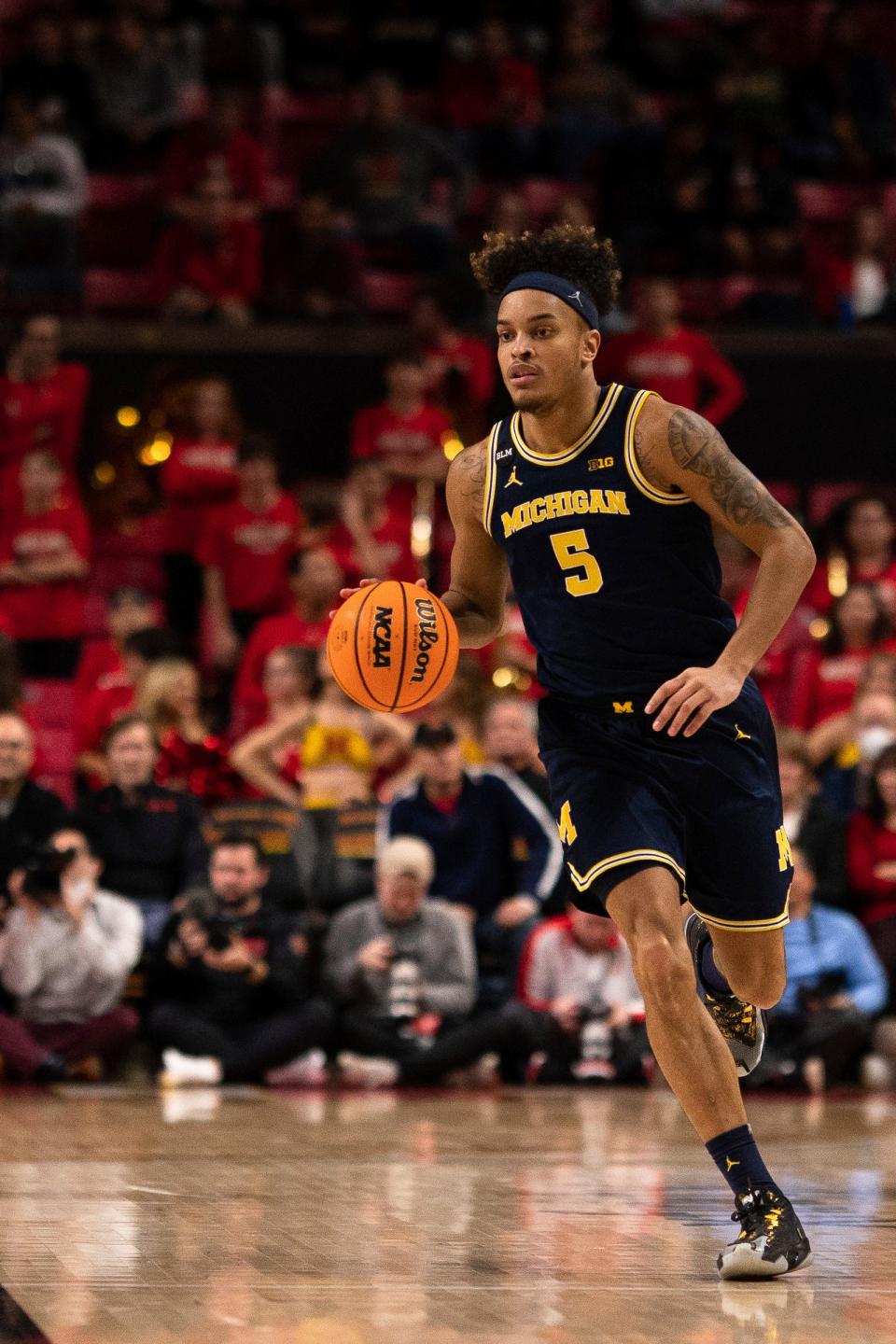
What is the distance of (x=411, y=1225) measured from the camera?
5.29 meters

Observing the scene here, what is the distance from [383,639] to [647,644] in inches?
25.8

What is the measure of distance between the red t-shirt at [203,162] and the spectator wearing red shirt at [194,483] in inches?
68.0

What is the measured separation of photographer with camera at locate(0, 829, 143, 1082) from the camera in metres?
9.06

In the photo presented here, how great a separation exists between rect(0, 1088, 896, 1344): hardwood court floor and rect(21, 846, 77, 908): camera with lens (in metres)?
1.09

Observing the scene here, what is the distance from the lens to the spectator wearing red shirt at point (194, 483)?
12.1m

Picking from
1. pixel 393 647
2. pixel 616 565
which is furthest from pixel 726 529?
pixel 393 647

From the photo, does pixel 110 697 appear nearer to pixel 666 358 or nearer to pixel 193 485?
pixel 193 485

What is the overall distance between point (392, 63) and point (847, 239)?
11.6ft

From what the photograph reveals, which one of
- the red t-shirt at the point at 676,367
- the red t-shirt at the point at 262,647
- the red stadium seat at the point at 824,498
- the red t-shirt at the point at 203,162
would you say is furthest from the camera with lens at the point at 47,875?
the red stadium seat at the point at 824,498

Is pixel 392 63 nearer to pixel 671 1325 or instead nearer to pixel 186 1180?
pixel 186 1180

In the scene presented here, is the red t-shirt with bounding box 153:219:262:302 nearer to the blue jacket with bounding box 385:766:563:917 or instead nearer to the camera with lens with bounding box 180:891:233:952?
the blue jacket with bounding box 385:766:563:917

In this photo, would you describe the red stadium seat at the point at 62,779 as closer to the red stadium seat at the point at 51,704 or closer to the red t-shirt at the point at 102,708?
the red t-shirt at the point at 102,708

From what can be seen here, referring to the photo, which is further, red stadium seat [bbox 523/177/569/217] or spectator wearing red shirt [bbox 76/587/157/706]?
red stadium seat [bbox 523/177/569/217]

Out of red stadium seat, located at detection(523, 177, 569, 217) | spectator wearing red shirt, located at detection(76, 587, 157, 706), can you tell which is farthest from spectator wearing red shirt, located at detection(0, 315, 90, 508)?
red stadium seat, located at detection(523, 177, 569, 217)
